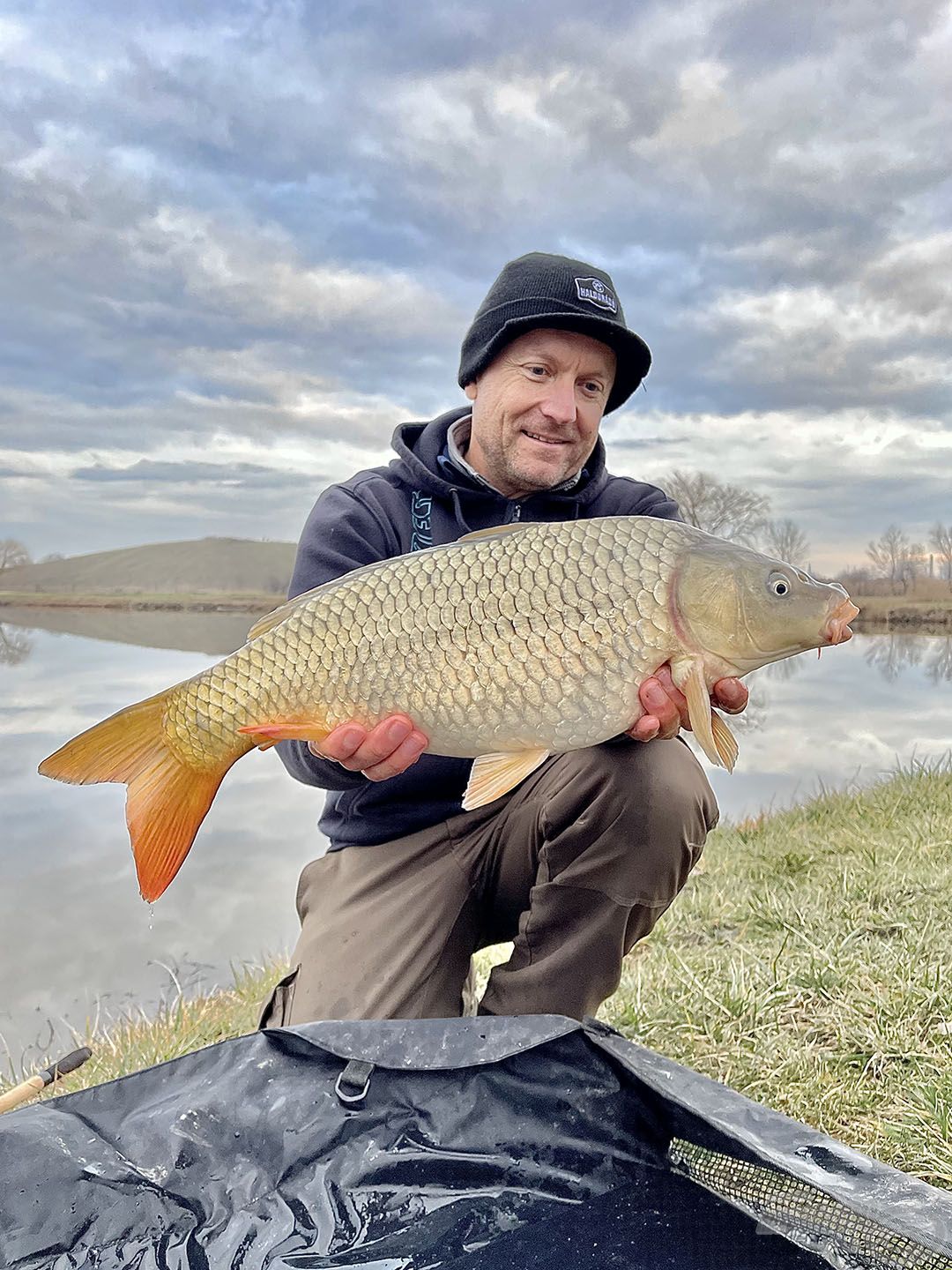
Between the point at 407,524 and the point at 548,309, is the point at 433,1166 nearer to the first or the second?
the point at 407,524

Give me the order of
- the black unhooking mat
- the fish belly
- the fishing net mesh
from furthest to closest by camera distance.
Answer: the fish belly < the black unhooking mat < the fishing net mesh

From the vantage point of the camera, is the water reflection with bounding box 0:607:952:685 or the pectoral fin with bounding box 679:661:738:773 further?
the water reflection with bounding box 0:607:952:685

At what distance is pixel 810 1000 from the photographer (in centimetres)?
180

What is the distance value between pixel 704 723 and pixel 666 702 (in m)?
0.06

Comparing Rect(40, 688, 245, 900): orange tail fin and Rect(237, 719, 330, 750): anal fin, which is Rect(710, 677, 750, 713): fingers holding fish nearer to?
Rect(237, 719, 330, 750): anal fin

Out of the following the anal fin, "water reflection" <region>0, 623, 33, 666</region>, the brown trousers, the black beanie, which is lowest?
"water reflection" <region>0, 623, 33, 666</region>

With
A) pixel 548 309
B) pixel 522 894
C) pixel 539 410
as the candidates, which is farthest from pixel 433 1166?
pixel 548 309

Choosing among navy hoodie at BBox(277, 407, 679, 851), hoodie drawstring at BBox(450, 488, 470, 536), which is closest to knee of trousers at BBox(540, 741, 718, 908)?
navy hoodie at BBox(277, 407, 679, 851)

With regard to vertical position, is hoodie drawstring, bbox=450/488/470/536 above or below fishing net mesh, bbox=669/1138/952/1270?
above

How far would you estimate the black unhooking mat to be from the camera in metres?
1.09

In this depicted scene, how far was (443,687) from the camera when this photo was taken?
1343mm

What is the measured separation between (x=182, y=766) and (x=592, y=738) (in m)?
0.60

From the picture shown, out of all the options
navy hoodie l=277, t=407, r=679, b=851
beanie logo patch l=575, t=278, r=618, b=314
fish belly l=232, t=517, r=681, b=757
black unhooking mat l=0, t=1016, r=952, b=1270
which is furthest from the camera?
beanie logo patch l=575, t=278, r=618, b=314

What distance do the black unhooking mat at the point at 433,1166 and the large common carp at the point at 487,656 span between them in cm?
31
